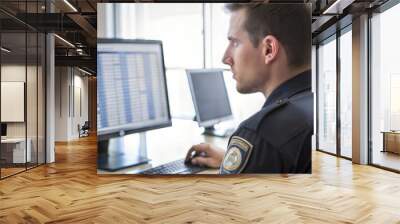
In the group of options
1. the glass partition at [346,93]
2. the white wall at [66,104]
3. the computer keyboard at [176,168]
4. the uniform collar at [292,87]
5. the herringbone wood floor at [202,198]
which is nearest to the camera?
the herringbone wood floor at [202,198]

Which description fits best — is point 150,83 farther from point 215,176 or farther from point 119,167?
point 215,176

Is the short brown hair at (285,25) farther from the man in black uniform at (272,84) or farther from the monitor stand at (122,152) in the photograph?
the monitor stand at (122,152)

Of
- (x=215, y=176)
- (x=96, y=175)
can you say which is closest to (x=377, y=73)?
(x=215, y=176)

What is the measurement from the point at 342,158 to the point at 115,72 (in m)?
5.81

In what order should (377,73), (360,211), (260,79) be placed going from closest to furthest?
(360,211) → (260,79) → (377,73)

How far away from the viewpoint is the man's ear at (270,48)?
5.72 meters

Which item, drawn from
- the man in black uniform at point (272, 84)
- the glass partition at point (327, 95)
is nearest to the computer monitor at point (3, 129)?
the man in black uniform at point (272, 84)

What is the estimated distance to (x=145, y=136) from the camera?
582 centimetres

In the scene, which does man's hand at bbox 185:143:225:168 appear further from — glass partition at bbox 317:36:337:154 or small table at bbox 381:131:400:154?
glass partition at bbox 317:36:337:154

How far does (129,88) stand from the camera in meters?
5.82

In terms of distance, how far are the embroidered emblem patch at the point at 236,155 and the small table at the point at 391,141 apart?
298 cm

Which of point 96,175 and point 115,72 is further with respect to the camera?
point 96,175

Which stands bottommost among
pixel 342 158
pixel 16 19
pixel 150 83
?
pixel 342 158

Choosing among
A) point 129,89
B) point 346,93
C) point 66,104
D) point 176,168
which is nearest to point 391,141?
point 346,93
